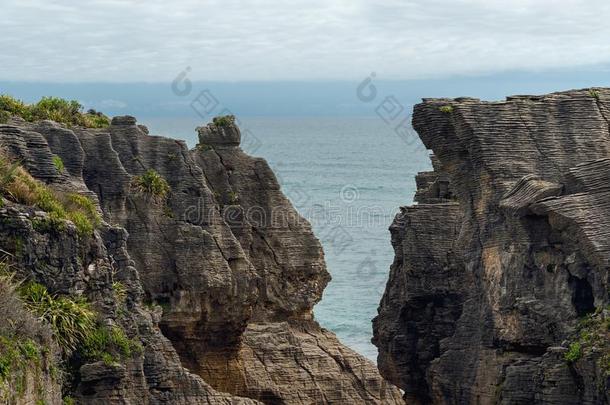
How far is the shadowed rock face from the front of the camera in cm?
4369

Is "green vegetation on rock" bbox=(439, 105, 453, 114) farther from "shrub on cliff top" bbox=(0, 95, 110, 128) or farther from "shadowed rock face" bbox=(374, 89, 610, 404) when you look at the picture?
"shrub on cliff top" bbox=(0, 95, 110, 128)

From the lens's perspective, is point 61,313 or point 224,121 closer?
point 61,313

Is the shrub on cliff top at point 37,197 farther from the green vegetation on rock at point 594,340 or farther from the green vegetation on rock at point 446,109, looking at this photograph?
the green vegetation on rock at point 446,109

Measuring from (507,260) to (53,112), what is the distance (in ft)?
65.7

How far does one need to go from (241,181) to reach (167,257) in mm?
6523

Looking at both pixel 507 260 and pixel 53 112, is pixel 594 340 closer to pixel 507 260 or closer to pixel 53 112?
pixel 507 260

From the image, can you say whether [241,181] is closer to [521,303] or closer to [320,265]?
[320,265]

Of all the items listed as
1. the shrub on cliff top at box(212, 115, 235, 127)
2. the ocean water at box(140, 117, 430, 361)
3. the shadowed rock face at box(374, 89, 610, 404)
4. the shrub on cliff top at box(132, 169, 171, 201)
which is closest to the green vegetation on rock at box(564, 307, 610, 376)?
the shadowed rock face at box(374, 89, 610, 404)

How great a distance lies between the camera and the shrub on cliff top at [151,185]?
58000 mm

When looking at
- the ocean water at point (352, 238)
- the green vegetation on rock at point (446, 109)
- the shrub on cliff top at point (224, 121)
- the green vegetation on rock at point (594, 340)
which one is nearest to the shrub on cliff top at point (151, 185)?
the shrub on cliff top at point (224, 121)

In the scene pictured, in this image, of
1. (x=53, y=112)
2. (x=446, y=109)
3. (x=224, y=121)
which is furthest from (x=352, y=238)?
(x=446, y=109)

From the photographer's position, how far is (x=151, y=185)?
58.2 meters

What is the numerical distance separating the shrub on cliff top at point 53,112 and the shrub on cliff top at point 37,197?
1758 cm

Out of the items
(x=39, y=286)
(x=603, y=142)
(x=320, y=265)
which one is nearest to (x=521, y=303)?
(x=603, y=142)
